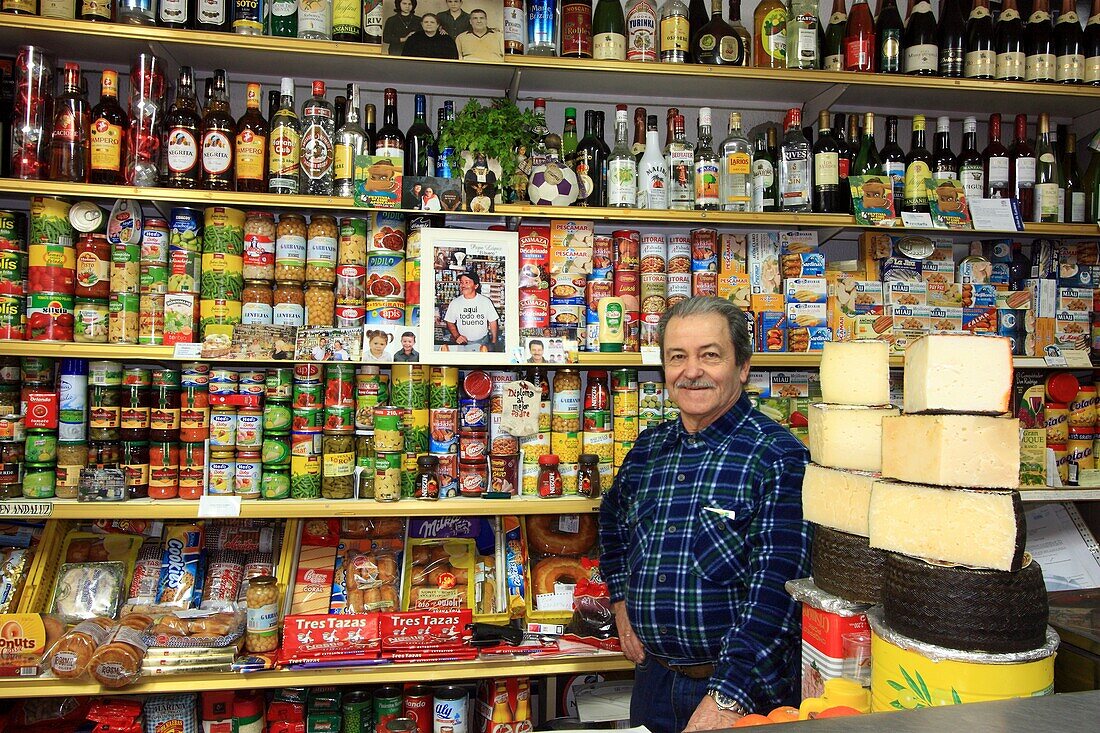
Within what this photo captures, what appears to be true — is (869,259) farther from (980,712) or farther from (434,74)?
Answer: (980,712)

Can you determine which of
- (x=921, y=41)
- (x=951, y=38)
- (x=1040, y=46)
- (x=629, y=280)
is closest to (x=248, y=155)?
(x=629, y=280)

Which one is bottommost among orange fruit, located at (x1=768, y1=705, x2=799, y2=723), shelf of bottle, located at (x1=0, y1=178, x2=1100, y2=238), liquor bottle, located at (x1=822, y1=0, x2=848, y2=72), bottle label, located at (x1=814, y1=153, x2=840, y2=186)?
orange fruit, located at (x1=768, y1=705, x2=799, y2=723)

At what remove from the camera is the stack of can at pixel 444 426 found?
2840 millimetres

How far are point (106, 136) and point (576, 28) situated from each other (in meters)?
1.73

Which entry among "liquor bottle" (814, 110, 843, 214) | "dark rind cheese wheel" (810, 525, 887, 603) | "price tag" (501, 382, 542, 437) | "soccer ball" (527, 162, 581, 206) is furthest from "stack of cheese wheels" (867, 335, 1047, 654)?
"liquor bottle" (814, 110, 843, 214)

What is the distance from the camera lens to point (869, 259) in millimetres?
3143

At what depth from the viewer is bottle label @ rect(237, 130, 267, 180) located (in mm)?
2752

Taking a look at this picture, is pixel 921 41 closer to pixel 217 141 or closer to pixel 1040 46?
pixel 1040 46

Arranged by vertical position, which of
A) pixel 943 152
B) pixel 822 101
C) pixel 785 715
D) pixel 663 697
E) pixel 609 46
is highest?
pixel 609 46

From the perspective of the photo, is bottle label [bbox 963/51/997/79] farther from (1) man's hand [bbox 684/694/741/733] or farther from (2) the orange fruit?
(2) the orange fruit

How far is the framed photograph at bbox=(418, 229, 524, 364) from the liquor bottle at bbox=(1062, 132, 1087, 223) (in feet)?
7.64

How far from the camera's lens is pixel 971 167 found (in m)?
3.11

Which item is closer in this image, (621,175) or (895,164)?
(621,175)

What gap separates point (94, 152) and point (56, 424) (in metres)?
0.96
